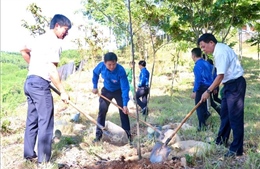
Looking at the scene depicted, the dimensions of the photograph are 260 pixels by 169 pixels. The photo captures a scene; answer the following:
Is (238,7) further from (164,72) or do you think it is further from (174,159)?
(164,72)

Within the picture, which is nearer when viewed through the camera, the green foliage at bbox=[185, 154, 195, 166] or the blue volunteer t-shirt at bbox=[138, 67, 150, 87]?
the green foliage at bbox=[185, 154, 195, 166]

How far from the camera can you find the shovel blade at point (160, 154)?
3299 millimetres

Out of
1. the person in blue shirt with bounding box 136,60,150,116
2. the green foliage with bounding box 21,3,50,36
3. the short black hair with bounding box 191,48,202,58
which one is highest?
the green foliage with bounding box 21,3,50,36

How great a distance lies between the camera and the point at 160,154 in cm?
337

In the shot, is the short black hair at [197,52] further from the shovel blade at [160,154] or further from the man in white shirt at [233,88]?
the shovel blade at [160,154]

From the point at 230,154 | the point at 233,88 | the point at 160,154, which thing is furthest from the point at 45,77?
the point at 230,154

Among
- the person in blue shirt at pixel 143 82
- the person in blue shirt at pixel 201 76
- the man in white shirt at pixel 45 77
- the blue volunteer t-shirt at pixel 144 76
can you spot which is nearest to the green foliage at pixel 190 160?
the man in white shirt at pixel 45 77

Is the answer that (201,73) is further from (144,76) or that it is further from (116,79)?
(144,76)

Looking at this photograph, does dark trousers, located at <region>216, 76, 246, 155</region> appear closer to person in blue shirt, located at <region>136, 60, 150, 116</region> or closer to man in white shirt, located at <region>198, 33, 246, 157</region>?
man in white shirt, located at <region>198, 33, 246, 157</region>

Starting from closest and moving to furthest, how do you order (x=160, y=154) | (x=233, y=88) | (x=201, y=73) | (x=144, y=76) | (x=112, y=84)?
(x=233, y=88)
(x=160, y=154)
(x=112, y=84)
(x=201, y=73)
(x=144, y=76)

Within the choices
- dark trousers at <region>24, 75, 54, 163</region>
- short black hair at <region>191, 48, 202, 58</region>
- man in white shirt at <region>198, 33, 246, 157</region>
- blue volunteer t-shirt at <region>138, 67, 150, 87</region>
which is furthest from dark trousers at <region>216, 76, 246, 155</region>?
blue volunteer t-shirt at <region>138, 67, 150, 87</region>

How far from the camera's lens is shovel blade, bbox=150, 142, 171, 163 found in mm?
3299

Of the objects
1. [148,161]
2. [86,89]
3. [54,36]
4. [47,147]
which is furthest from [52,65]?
[86,89]

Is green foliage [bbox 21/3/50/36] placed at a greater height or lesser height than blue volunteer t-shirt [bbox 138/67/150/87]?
greater
